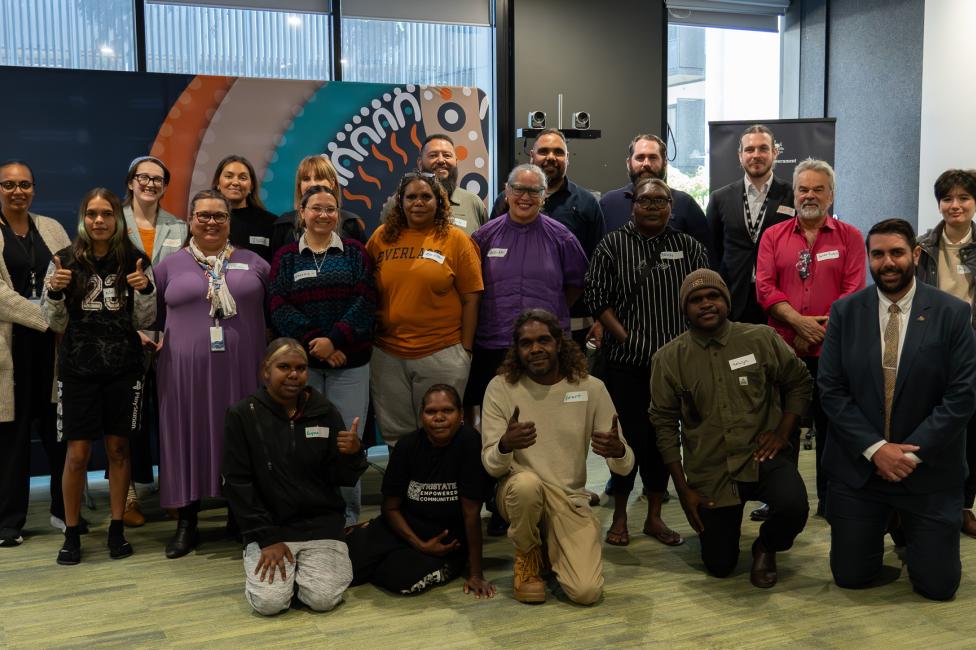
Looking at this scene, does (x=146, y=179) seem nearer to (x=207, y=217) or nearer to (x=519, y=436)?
(x=207, y=217)

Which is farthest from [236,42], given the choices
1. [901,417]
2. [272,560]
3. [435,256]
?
[901,417]

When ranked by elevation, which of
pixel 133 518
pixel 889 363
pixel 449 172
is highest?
pixel 449 172

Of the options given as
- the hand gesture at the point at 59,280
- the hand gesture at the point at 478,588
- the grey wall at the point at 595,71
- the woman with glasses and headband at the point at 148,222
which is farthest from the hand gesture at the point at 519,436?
the grey wall at the point at 595,71

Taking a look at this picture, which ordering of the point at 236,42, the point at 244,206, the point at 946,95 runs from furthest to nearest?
the point at 946,95
the point at 236,42
the point at 244,206

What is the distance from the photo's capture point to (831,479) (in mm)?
3691

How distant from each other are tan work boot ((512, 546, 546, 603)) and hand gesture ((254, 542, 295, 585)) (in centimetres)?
81

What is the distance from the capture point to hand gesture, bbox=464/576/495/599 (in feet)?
11.4

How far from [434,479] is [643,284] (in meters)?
1.21

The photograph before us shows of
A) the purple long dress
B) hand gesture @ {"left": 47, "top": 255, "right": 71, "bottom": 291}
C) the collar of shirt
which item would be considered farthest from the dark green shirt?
hand gesture @ {"left": 47, "top": 255, "right": 71, "bottom": 291}

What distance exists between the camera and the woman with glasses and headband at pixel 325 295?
3969mm

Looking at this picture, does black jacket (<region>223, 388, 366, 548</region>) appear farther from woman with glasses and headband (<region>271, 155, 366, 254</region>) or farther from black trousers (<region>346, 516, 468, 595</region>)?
woman with glasses and headband (<region>271, 155, 366, 254</region>)

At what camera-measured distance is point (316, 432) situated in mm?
3648

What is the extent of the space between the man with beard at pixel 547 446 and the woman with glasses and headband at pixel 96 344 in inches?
59.9

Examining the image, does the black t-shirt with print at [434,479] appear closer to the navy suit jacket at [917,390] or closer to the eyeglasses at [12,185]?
the navy suit jacket at [917,390]
